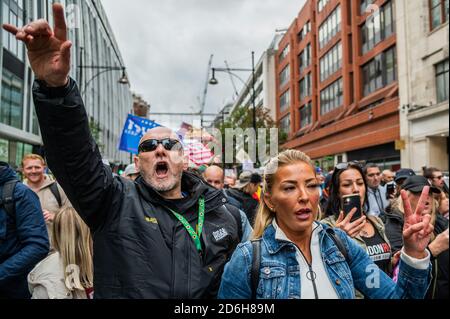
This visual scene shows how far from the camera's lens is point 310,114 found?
3.85 meters

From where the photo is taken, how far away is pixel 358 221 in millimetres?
2158

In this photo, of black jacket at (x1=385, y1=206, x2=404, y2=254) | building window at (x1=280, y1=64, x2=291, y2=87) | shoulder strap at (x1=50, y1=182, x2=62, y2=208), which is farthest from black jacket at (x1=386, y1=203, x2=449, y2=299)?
shoulder strap at (x1=50, y1=182, x2=62, y2=208)

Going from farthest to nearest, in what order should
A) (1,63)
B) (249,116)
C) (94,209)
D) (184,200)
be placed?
1. (249,116)
2. (184,200)
3. (1,63)
4. (94,209)

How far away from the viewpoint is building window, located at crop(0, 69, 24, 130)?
1.71 meters

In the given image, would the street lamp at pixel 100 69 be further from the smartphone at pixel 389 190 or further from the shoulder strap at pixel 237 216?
the smartphone at pixel 389 190

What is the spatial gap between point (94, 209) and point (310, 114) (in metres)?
2.76

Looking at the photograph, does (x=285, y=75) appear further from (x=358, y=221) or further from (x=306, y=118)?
(x=358, y=221)

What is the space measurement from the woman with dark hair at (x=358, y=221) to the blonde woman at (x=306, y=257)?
0.62 meters

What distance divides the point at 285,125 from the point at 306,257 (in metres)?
2.08

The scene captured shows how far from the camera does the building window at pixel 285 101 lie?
10.5 ft

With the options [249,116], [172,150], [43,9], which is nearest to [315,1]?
[249,116]

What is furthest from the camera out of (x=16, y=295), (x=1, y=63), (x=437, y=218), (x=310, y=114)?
(x=310, y=114)
